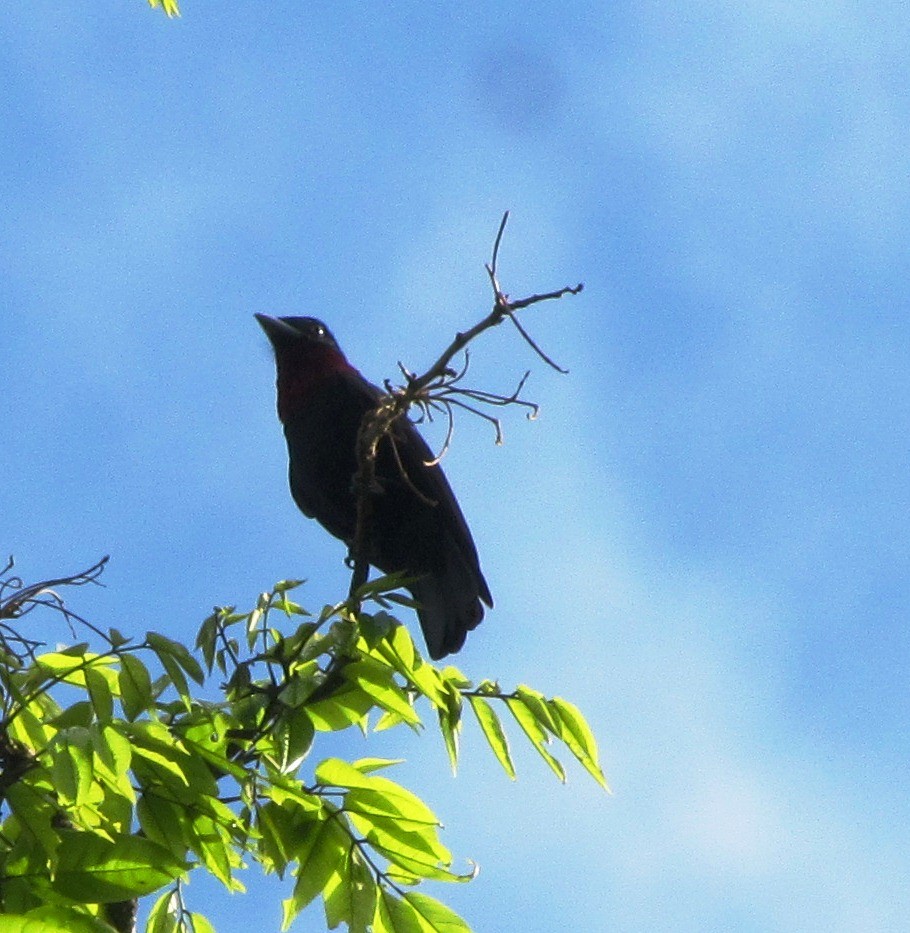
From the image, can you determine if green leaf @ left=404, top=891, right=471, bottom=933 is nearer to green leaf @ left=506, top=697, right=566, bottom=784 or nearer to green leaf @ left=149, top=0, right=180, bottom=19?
green leaf @ left=506, top=697, right=566, bottom=784

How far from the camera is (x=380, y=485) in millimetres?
3424

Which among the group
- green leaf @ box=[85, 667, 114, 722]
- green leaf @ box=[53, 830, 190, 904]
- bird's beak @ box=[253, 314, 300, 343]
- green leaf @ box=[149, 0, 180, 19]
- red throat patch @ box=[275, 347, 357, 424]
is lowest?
green leaf @ box=[53, 830, 190, 904]

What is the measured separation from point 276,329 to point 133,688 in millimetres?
3040

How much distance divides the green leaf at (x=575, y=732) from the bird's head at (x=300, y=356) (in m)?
2.41

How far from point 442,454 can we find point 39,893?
93cm

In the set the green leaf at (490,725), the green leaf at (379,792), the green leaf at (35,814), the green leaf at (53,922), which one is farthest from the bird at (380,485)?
the green leaf at (53,922)

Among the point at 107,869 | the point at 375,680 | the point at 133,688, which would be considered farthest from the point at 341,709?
the point at 107,869

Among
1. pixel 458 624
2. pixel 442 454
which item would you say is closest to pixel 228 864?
pixel 442 454

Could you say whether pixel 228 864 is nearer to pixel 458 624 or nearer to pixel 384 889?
pixel 384 889

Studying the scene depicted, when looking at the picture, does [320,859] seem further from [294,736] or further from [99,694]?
[99,694]

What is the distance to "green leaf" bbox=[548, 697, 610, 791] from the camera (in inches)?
91.0

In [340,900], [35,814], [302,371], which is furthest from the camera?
[302,371]

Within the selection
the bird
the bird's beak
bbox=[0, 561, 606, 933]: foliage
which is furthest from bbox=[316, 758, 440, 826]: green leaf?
the bird's beak

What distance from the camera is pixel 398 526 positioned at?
4.00 meters
